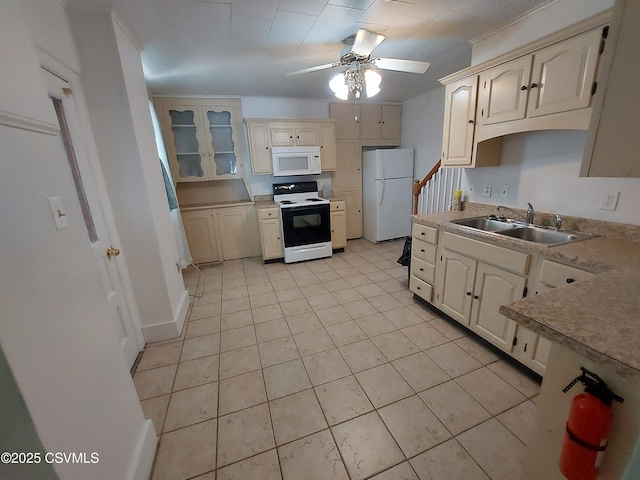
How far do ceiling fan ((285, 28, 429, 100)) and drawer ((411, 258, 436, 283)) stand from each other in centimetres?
162

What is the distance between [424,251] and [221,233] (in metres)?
2.88

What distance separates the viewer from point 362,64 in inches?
83.0

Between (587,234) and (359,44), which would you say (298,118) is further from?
(587,234)

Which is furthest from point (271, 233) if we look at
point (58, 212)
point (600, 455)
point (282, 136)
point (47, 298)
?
point (600, 455)

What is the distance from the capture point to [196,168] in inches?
149

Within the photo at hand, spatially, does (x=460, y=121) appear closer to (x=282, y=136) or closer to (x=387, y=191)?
(x=387, y=191)

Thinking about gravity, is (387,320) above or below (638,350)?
below

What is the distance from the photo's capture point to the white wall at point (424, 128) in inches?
150

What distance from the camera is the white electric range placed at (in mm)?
3680

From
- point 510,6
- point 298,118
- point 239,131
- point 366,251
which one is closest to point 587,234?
point 510,6

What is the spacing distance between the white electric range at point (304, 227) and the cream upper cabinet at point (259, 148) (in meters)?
0.36

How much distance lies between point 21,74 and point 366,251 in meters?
3.85

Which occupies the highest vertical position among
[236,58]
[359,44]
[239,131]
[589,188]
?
[236,58]

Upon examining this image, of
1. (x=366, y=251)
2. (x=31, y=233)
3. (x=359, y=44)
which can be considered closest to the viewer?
(x=31, y=233)
